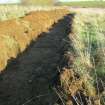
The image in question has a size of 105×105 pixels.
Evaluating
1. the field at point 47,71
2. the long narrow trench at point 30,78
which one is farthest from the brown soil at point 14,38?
the long narrow trench at point 30,78

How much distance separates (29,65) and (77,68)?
4095 mm

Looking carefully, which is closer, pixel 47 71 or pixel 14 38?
pixel 47 71

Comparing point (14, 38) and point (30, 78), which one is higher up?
point (14, 38)

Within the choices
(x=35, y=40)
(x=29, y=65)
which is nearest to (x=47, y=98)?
(x=29, y=65)

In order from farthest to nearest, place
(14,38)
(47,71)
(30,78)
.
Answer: (14,38), (47,71), (30,78)

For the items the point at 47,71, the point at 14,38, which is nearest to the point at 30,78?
the point at 47,71

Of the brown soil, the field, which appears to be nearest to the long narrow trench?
the field

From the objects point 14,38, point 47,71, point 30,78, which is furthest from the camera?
point 14,38

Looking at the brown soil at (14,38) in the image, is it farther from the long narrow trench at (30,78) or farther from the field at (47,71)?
the long narrow trench at (30,78)

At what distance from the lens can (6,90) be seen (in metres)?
9.02

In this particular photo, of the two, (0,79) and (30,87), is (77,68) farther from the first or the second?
(0,79)

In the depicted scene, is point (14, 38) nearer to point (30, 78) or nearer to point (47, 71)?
point (47, 71)

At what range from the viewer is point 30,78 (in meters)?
9.93

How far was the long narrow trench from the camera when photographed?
7.88 meters
